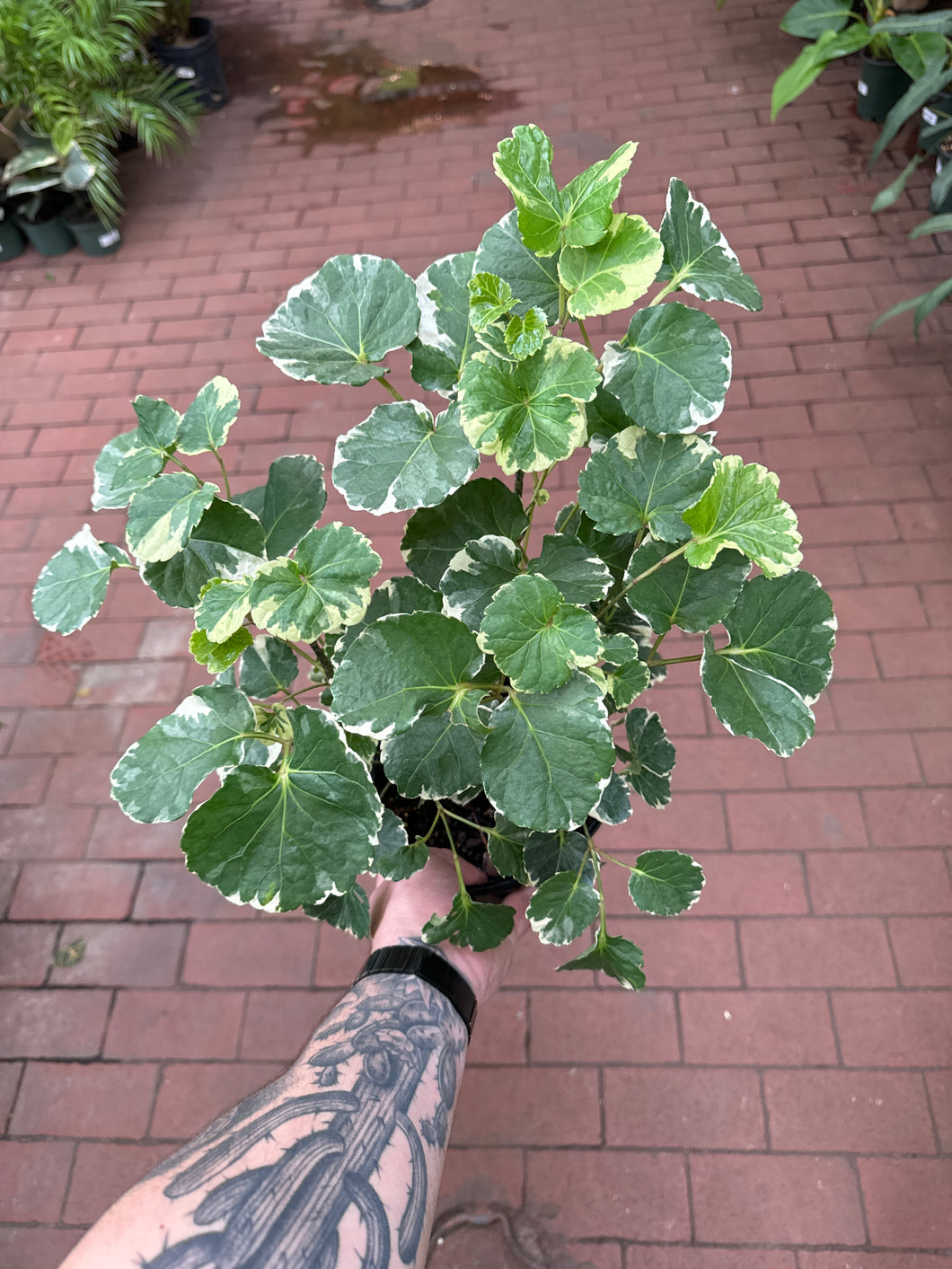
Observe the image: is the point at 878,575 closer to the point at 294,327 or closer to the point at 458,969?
the point at 458,969

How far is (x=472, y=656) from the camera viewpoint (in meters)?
0.77

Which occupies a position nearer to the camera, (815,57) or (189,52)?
(815,57)

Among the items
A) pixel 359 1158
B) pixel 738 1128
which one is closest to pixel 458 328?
pixel 359 1158

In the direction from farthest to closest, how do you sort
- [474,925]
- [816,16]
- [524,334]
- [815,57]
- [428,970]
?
[816,16] < [815,57] < [428,970] < [474,925] < [524,334]

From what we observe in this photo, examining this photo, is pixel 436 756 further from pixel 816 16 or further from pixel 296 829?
pixel 816 16

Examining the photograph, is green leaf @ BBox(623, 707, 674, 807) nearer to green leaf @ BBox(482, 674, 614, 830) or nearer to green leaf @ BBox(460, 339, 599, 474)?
green leaf @ BBox(482, 674, 614, 830)

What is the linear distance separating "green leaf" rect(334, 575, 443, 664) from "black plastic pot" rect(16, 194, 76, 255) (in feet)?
11.3

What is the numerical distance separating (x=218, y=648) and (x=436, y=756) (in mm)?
231

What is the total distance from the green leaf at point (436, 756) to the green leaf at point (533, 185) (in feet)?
1.42

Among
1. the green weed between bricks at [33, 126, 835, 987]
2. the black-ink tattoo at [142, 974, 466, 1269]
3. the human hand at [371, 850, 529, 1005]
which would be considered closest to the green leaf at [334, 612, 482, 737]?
the green weed between bricks at [33, 126, 835, 987]

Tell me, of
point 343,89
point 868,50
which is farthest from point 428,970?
point 343,89

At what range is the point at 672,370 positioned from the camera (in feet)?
2.44

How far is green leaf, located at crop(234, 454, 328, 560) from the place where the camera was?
92 centimetres

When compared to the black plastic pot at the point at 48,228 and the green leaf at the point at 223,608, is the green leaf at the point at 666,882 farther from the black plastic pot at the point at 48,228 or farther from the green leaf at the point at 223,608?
the black plastic pot at the point at 48,228
